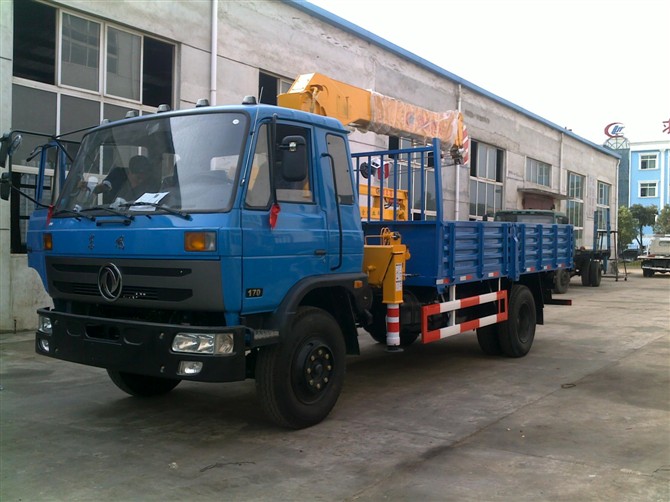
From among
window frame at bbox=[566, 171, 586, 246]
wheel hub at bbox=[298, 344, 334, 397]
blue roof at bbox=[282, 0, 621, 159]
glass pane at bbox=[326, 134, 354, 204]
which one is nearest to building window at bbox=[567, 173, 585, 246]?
window frame at bbox=[566, 171, 586, 246]

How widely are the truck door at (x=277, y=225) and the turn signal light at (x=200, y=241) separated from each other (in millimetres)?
258

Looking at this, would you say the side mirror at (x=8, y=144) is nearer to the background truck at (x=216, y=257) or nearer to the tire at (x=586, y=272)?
the background truck at (x=216, y=257)

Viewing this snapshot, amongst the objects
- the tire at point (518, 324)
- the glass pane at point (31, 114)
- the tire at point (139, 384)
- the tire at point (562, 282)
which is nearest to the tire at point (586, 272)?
the tire at point (562, 282)

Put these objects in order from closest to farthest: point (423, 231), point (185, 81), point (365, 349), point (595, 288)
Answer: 1. point (423, 231)
2. point (365, 349)
3. point (185, 81)
4. point (595, 288)

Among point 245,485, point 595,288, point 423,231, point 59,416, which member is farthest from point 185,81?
point 595,288

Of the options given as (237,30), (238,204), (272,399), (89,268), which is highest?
(237,30)

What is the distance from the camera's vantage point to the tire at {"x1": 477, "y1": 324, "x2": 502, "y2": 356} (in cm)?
884

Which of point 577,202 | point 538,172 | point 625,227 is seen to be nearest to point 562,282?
point 538,172

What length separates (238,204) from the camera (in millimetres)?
4637

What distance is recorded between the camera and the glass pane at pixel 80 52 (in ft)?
35.9

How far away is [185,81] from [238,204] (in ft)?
28.9

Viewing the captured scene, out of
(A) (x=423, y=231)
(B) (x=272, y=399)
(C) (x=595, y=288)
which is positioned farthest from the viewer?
(C) (x=595, y=288)

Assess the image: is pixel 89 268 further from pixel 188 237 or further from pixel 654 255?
pixel 654 255

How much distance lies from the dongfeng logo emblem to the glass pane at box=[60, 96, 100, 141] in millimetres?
7025
